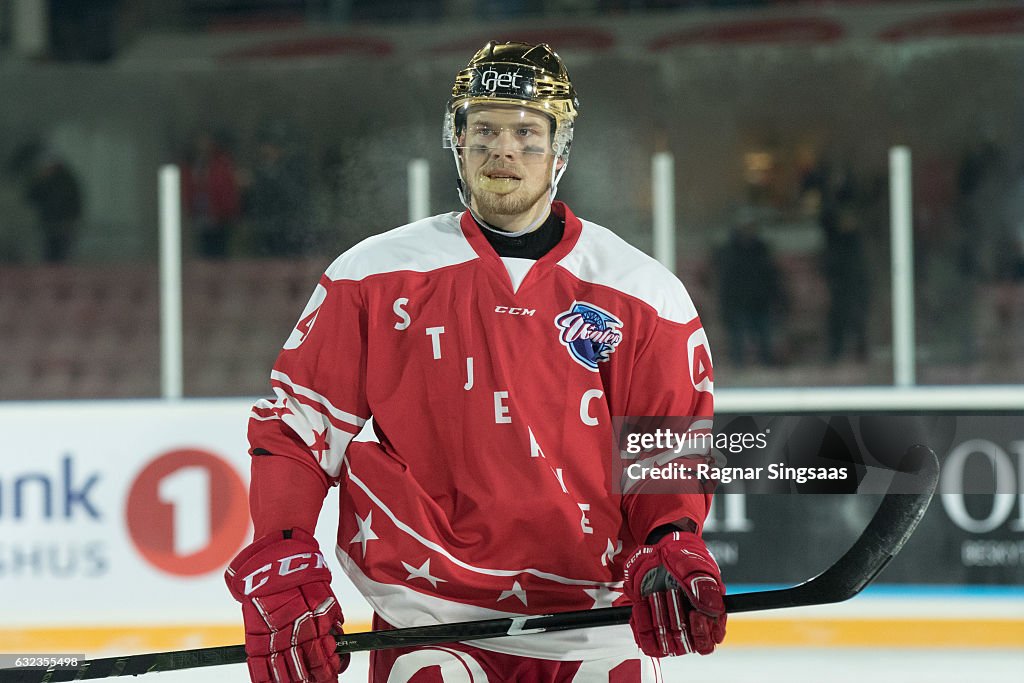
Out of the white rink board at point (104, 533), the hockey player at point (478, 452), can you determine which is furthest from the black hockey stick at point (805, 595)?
the white rink board at point (104, 533)

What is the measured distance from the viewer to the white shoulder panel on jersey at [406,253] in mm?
1442

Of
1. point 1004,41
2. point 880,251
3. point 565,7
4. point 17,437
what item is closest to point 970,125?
point 1004,41

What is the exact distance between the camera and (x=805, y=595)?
4.65 ft

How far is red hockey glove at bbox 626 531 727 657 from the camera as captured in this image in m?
1.32

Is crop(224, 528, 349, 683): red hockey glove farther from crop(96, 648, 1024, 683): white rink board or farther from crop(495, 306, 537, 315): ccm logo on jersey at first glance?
crop(96, 648, 1024, 683): white rink board

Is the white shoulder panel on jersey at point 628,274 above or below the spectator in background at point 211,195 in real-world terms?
below

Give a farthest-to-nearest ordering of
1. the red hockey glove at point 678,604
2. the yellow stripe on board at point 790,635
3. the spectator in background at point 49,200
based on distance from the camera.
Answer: the spectator in background at point 49,200 < the yellow stripe on board at point 790,635 < the red hockey glove at point 678,604

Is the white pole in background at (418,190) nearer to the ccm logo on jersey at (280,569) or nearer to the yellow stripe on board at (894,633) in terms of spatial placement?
the yellow stripe on board at (894,633)

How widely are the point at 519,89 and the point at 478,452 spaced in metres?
0.43

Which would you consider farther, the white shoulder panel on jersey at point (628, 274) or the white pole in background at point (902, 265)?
the white pole in background at point (902, 265)

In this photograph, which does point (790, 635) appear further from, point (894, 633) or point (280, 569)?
point (280, 569)

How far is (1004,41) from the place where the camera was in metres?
3.73

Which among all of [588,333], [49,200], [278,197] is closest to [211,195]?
[278,197]

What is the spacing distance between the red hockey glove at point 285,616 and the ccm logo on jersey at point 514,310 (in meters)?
0.34
